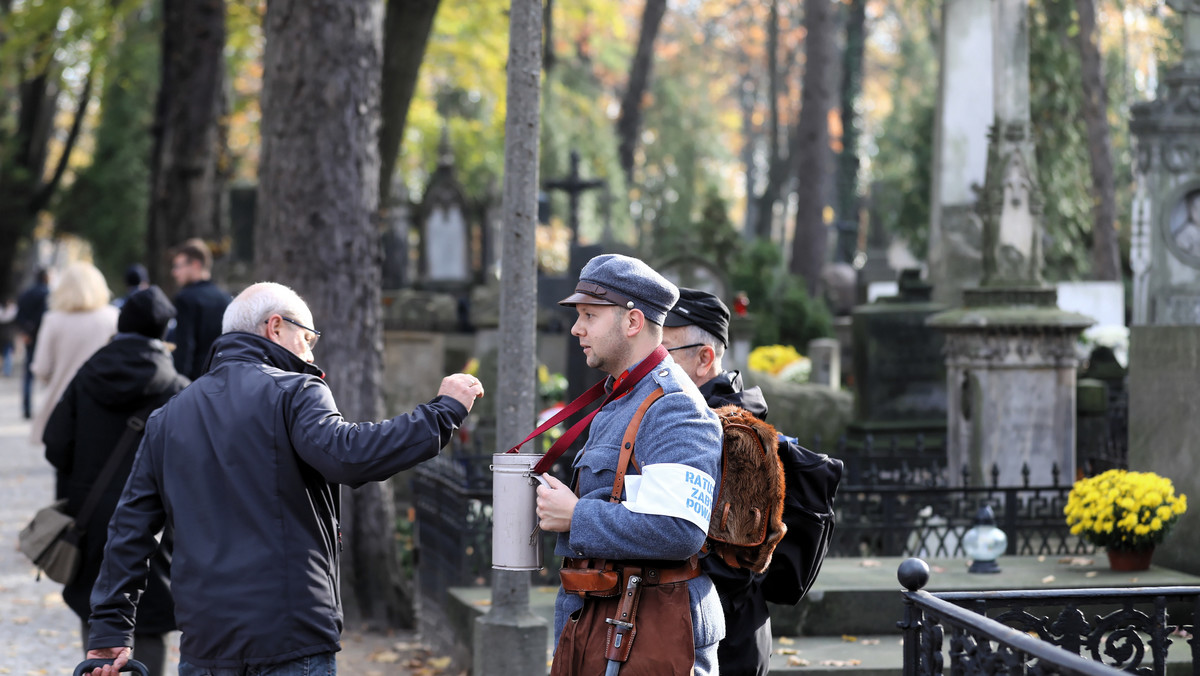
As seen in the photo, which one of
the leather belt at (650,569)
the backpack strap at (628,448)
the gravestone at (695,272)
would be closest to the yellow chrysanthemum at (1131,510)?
the leather belt at (650,569)

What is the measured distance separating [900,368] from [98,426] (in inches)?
417

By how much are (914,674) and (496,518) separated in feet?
4.92

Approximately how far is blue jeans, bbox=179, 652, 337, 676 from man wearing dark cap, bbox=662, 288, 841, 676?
Result: 1.16 m

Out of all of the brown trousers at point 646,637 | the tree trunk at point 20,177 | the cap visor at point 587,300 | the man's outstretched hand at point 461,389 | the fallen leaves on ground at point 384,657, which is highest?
the tree trunk at point 20,177

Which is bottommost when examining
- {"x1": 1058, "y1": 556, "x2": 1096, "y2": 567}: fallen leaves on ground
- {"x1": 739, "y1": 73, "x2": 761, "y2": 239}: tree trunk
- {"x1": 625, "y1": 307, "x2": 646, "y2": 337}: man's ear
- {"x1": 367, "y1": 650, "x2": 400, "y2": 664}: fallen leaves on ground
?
{"x1": 367, "y1": 650, "x2": 400, "y2": 664}: fallen leaves on ground

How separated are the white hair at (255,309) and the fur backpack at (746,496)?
1410 millimetres

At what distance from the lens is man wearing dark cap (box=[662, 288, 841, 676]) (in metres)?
3.99

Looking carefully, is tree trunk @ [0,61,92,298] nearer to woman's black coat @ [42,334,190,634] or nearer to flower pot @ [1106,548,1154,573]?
woman's black coat @ [42,334,190,634]

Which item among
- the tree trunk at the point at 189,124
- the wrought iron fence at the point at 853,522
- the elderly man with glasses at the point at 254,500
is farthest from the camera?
the tree trunk at the point at 189,124

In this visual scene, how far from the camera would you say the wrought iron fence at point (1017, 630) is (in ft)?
11.1

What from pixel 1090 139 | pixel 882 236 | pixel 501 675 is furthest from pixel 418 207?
pixel 501 675

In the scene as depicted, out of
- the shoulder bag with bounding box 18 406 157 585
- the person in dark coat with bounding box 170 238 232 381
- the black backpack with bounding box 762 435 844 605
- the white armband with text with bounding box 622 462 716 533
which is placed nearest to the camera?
the white armband with text with bounding box 622 462 716 533

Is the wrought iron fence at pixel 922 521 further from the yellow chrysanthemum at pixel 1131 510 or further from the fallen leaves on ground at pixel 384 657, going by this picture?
the fallen leaves on ground at pixel 384 657

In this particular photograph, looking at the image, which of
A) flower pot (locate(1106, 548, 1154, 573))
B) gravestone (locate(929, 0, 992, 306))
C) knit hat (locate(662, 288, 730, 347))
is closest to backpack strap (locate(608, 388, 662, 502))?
knit hat (locate(662, 288, 730, 347))
